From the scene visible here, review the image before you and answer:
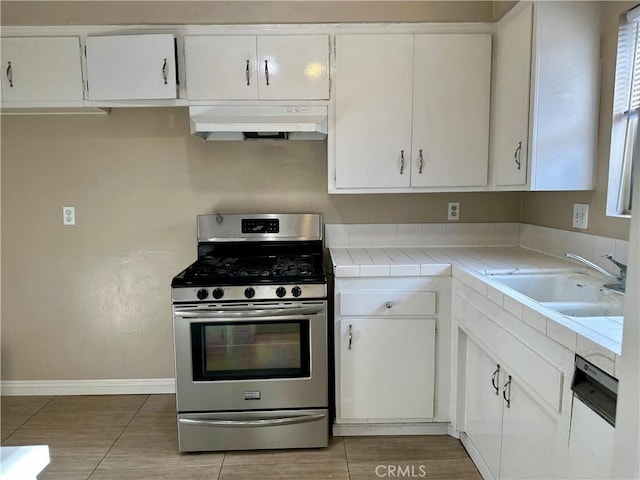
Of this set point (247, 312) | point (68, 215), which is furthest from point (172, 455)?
point (68, 215)

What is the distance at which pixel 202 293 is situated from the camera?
6.76 feet

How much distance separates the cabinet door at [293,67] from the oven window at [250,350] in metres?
1.20

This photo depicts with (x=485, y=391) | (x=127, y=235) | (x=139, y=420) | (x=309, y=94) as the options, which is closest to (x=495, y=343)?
(x=485, y=391)

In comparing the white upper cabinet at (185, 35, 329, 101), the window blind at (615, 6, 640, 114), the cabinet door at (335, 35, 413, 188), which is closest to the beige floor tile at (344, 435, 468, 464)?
the cabinet door at (335, 35, 413, 188)

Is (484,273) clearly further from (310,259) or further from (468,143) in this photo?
(310,259)

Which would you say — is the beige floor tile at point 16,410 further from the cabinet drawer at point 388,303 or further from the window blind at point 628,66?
the window blind at point 628,66

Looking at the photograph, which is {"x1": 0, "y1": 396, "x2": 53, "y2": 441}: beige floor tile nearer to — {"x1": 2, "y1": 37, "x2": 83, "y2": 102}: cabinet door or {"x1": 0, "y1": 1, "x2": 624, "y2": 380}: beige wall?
{"x1": 0, "y1": 1, "x2": 624, "y2": 380}: beige wall

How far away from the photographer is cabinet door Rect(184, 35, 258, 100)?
2297 millimetres

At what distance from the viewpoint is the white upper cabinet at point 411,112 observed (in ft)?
7.57

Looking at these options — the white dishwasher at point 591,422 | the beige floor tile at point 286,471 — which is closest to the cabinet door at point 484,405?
the white dishwasher at point 591,422

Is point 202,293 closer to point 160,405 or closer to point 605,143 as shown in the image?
point 160,405

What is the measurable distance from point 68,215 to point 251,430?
5.61ft

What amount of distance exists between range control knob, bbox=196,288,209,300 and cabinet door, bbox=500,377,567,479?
4.36ft

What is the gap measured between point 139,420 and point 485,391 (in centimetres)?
188
